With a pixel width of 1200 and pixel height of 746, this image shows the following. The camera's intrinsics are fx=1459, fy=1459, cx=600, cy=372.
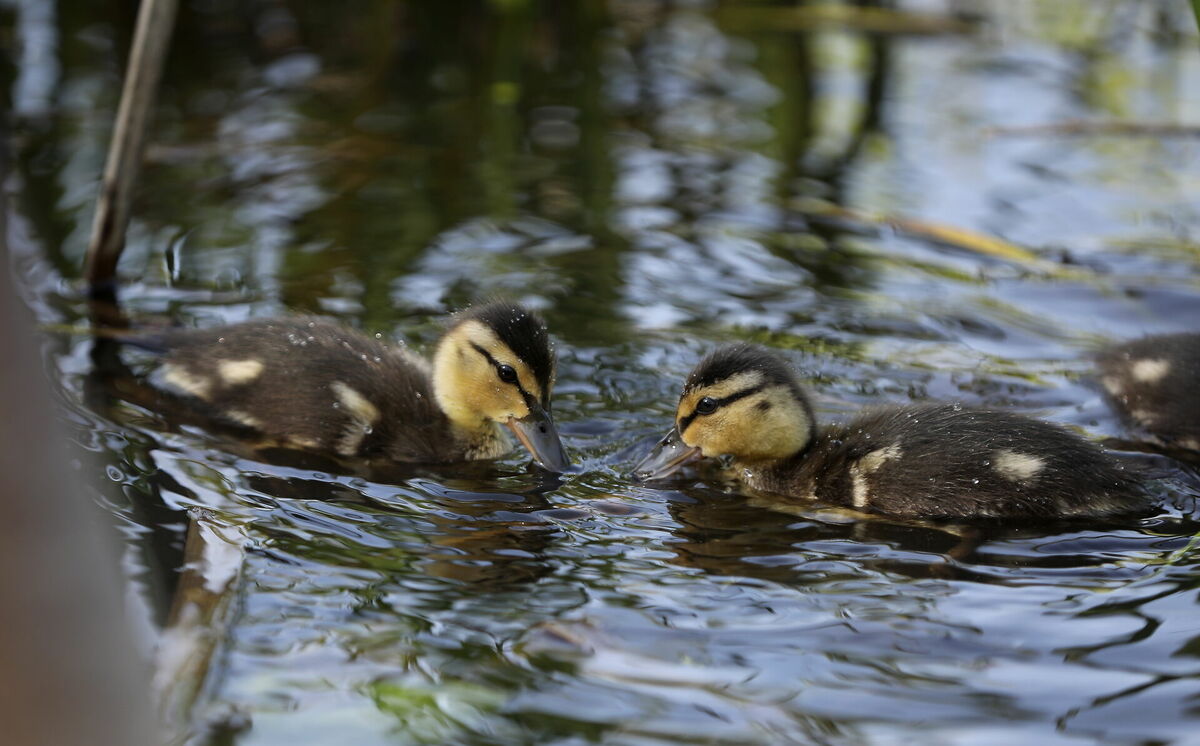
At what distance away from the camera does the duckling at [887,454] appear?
379 cm

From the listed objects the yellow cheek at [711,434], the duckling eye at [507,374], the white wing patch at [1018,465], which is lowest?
the yellow cheek at [711,434]

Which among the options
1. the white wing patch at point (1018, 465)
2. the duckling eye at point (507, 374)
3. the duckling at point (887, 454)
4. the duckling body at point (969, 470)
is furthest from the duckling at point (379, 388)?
the white wing patch at point (1018, 465)

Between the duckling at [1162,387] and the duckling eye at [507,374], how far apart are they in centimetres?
190

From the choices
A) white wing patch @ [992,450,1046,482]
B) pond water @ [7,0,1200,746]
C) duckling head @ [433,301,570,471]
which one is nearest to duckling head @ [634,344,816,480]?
pond water @ [7,0,1200,746]

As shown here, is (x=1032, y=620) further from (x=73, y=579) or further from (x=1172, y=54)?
(x=1172, y=54)

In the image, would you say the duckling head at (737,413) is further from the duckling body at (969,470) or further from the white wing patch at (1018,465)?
the white wing patch at (1018,465)

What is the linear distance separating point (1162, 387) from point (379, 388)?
2.35 meters

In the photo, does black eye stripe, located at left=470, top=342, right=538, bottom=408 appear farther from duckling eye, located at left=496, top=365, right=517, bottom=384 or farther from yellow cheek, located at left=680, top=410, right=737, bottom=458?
yellow cheek, located at left=680, top=410, right=737, bottom=458

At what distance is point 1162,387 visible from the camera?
441cm

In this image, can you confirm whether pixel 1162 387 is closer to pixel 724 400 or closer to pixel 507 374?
pixel 724 400

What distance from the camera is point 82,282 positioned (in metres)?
5.30

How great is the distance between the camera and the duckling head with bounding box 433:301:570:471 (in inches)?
164

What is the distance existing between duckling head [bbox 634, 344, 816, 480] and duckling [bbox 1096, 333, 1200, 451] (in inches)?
42.4

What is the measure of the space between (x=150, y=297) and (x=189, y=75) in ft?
11.0
